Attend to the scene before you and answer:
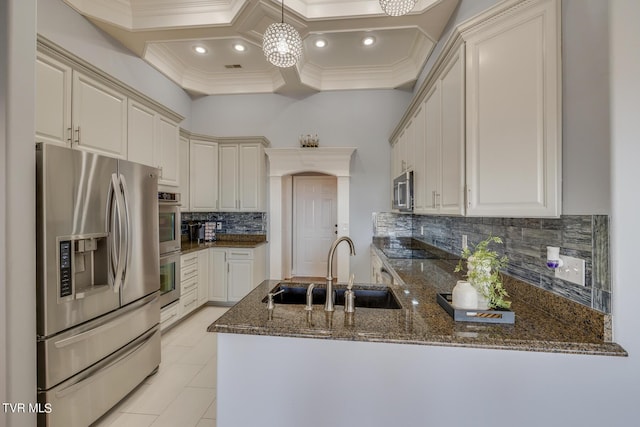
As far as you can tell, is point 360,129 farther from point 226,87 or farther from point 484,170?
point 484,170

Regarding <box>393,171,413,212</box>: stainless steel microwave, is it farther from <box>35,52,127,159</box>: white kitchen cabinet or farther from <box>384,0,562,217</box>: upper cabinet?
<box>35,52,127,159</box>: white kitchen cabinet

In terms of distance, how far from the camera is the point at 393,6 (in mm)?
1748

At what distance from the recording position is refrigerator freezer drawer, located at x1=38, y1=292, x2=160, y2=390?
148 centimetres

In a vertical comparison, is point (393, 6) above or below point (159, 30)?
below

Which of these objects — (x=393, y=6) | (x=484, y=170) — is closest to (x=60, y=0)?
(x=393, y=6)

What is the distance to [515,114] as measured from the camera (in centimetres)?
130

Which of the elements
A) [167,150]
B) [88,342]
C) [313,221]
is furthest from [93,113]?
[313,221]

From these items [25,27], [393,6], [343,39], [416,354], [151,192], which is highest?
[343,39]

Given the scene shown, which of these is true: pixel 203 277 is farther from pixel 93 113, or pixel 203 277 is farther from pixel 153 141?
pixel 93 113

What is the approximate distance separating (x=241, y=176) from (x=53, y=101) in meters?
2.40

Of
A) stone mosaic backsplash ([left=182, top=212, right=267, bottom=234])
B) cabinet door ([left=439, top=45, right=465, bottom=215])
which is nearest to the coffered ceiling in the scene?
cabinet door ([left=439, top=45, right=465, bottom=215])

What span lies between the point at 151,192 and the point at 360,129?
3205 millimetres

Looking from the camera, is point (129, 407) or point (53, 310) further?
point (129, 407)

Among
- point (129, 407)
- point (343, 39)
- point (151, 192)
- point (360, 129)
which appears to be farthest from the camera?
point (360, 129)
